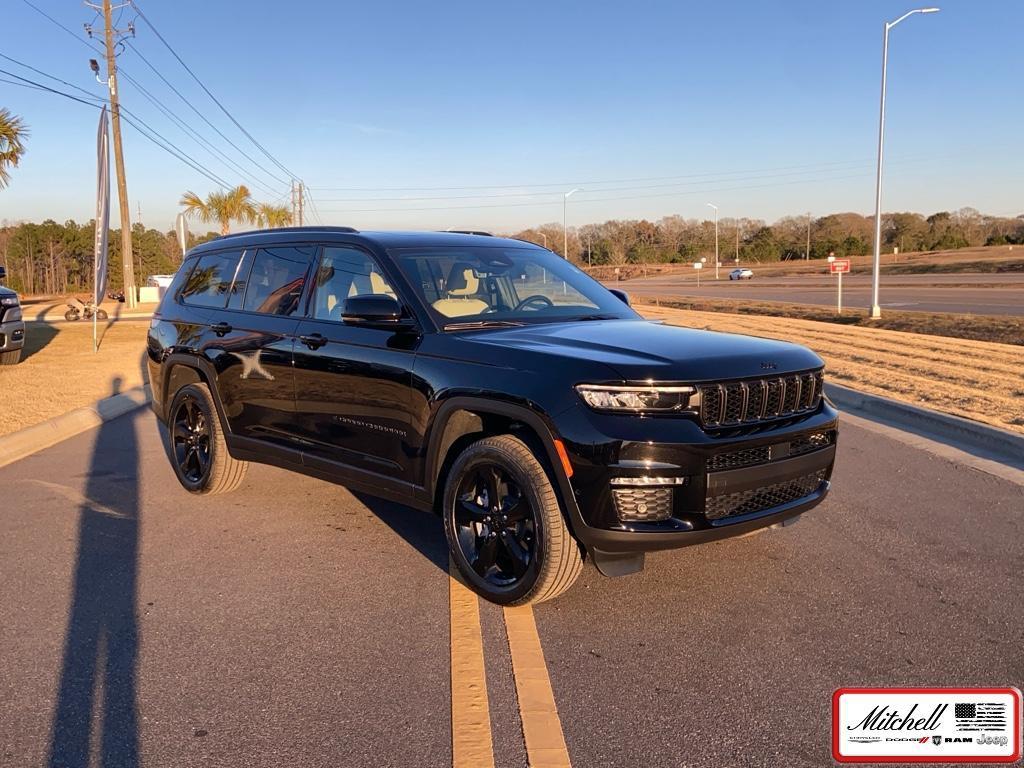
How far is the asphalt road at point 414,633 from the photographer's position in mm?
3027

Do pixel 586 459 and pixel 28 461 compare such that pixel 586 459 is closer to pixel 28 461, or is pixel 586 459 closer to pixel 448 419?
pixel 448 419

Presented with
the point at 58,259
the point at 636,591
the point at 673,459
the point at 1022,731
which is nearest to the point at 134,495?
the point at 636,591

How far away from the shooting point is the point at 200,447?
21.0 ft

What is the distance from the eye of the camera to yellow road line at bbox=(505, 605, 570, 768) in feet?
9.56

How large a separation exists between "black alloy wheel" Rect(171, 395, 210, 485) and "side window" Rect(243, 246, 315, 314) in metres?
1.01

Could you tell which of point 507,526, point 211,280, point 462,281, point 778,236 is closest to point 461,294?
point 462,281

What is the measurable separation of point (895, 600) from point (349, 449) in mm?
3029

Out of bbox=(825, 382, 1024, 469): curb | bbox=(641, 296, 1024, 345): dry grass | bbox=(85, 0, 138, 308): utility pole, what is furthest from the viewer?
bbox=(85, 0, 138, 308): utility pole

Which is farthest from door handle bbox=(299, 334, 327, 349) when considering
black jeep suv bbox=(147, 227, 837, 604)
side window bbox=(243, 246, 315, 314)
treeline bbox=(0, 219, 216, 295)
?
treeline bbox=(0, 219, 216, 295)

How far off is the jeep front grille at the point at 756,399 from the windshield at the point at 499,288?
4.63ft

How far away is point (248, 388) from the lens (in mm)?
5785

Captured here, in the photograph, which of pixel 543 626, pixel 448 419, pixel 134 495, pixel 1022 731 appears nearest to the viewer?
pixel 1022 731

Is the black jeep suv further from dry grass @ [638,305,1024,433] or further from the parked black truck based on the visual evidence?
the parked black truck

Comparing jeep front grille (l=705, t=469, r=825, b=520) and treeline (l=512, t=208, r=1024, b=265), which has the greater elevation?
treeline (l=512, t=208, r=1024, b=265)
